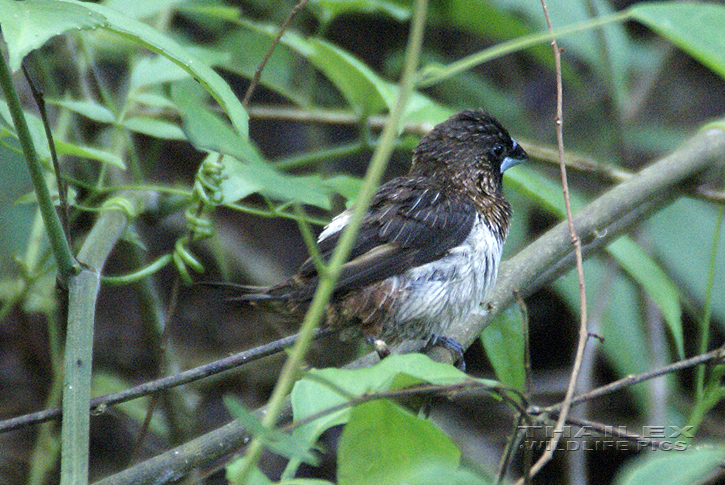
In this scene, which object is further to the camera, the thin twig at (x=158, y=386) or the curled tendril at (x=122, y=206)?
the curled tendril at (x=122, y=206)

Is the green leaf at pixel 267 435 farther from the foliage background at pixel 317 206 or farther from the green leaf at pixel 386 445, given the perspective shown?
the foliage background at pixel 317 206

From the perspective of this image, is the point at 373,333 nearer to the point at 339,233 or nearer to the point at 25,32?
the point at 339,233

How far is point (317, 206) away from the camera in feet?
7.32

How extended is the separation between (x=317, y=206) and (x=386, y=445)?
1.06 m

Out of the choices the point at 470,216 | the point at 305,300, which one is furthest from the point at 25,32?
the point at 470,216

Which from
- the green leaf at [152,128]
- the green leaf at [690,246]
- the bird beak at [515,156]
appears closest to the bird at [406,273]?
the bird beak at [515,156]

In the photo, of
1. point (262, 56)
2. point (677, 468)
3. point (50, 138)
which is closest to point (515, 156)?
point (50, 138)

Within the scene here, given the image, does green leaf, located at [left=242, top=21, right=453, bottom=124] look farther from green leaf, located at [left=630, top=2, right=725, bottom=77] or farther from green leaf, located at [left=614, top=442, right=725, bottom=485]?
green leaf, located at [left=614, top=442, right=725, bottom=485]

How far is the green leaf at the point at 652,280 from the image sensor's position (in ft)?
7.64

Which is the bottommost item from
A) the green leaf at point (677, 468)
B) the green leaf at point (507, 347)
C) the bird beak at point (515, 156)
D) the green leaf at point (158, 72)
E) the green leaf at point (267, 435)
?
the green leaf at point (677, 468)

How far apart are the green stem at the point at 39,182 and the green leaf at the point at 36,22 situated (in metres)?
0.11

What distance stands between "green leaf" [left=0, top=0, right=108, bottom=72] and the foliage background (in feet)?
1.83

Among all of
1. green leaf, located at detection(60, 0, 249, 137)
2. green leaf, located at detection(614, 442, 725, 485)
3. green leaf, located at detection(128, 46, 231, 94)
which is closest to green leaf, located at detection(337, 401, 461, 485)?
green leaf, located at detection(614, 442, 725, 485)

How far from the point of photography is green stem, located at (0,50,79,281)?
1.41 m
